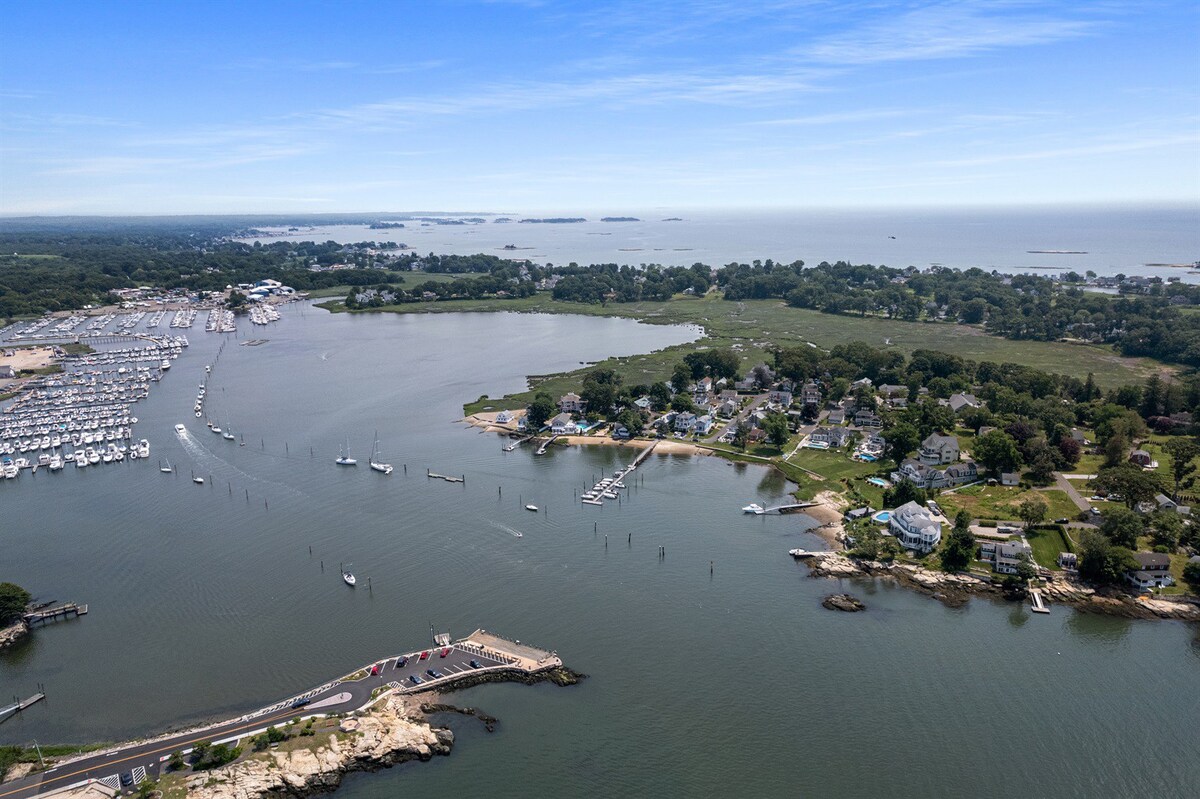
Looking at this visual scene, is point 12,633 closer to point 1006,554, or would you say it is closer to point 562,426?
point 562,426

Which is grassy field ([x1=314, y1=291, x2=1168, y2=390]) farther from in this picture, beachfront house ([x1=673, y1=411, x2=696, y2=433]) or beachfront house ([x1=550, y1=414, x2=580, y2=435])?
beachfront house ([x1=550, y1=414, x2=580, y2=435])

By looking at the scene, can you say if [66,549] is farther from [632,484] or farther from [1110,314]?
[1110,314]

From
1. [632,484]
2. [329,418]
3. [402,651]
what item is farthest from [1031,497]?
[329,418]

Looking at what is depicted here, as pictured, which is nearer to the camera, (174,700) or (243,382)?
(174,700)

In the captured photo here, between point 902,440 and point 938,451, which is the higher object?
point 902,440

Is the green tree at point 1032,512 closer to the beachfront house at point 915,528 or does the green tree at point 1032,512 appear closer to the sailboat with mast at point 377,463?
the beachfront house at point 915,528

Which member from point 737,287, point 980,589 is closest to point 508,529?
point 980,589
